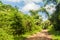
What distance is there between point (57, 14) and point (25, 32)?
6461 millimetres

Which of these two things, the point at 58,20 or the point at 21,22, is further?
the point at 58,20

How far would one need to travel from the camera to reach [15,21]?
32406 mm

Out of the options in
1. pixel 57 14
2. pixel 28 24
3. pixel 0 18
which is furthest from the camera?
pixel 28 24

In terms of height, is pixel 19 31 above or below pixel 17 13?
below

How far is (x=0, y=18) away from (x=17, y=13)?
12285mm

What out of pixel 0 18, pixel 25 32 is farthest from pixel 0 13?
pixel 25 32

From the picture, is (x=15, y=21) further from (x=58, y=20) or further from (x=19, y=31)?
(x=58, y=20)

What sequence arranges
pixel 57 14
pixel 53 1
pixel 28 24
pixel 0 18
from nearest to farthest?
pixel 0 18 → pixel 53 1 → pixel 57 14 → pixel 28 24

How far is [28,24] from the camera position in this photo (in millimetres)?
39156

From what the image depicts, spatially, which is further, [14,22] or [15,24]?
[15,24]

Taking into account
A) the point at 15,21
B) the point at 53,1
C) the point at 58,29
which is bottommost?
the point at 58,29

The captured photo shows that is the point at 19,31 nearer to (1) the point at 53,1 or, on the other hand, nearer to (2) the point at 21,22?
(2) the point at 21,22

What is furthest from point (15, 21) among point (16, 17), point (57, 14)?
point (57, 14)

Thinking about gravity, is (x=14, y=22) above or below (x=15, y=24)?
above
